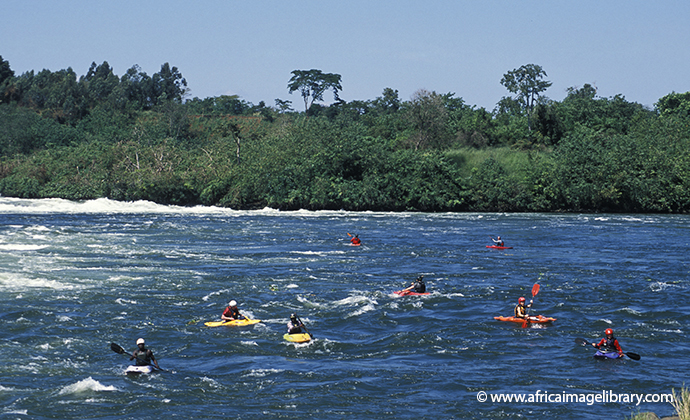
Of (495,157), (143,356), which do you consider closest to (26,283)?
(143,356)

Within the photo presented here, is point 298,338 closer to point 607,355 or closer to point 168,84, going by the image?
point 607,355

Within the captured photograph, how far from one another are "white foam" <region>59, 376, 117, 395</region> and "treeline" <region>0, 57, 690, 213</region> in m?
47.9

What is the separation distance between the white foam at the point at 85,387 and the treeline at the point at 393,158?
4793 cm

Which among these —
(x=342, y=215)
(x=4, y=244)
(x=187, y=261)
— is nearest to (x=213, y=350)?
(x=187, y=261)

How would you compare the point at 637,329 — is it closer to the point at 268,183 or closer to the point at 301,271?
the point at 301,271

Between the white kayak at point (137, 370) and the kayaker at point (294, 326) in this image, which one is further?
the kayaker at point (294, 326)

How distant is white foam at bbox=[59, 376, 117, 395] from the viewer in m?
15.3

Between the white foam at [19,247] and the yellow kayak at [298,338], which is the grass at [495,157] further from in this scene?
the yellow kayak at [298,338]

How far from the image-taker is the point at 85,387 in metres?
15.4

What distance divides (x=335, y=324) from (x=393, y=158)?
4745 cm

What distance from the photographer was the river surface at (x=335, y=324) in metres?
15.1

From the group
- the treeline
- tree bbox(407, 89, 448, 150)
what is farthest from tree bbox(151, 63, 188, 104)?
tree bbox(407, 89, 448, 150)

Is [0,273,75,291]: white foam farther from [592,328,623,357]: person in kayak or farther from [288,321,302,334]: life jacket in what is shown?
[592,328,623,357]: person in kayak

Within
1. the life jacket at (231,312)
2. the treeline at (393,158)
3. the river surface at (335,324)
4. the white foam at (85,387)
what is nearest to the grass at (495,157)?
the treeline at (393,158)
